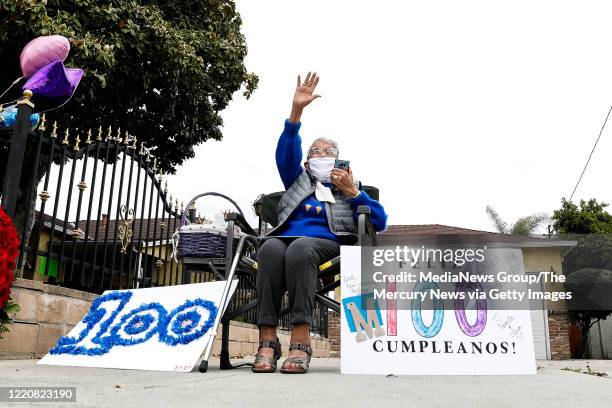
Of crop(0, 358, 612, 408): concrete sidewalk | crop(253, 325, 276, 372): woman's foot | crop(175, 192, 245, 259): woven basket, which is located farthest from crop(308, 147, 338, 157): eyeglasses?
crop(0, 358, 612, 408): concrete sidewalk

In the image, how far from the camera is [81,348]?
8.75ft

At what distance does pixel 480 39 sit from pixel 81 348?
6.50 metres

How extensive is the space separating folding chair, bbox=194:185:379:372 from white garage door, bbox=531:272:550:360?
34.4 feet

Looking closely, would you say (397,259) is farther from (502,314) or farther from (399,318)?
(502,314)

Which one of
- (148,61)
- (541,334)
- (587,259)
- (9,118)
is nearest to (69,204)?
(9,118)

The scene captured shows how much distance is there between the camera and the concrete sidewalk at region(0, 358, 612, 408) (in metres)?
1.27

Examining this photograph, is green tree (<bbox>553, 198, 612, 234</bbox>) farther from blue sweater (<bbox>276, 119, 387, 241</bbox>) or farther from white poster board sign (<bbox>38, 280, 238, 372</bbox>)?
white poster board sign (<bbox>38, 280, 238, 372</bbox>)

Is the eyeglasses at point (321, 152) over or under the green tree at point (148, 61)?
under

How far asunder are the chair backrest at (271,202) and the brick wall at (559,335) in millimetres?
10569

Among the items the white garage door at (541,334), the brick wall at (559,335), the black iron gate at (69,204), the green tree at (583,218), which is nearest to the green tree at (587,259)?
the green tree at (583,218)

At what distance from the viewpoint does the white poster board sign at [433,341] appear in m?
2.25

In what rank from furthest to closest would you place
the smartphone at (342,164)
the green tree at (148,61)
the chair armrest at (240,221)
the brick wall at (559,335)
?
1. the brick wall at (559,335)
2. the green tree at (148,61)
3. the chair armrest at (240,221)
4. the smartphone at (342,164)

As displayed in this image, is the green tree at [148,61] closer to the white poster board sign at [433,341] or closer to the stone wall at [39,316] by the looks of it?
the stone wall at [39,316]

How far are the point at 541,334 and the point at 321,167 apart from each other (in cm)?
1087
